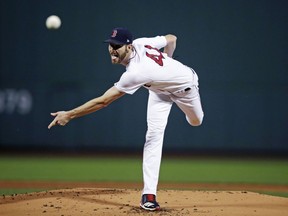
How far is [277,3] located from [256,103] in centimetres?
258

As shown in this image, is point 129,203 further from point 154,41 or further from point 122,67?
point 122,67

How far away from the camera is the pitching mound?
17.9ft

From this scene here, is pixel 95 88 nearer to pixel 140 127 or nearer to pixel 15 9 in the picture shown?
pixel 140 127

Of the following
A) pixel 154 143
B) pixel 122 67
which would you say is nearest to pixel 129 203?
pixel 154 143

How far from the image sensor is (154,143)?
5680mm

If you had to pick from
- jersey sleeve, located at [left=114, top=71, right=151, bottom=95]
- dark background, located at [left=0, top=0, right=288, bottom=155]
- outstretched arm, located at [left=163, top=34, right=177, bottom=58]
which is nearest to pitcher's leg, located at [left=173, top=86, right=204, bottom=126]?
outstretched arm, located at [left=163, top=34, right=177, bottom=58]

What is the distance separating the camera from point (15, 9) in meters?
13.4

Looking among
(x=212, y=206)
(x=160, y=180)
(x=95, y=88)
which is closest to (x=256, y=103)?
(x=95, y=88)

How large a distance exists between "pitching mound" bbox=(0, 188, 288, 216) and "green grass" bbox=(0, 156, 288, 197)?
147 centimetres

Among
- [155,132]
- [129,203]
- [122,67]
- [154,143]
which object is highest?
[122,67]

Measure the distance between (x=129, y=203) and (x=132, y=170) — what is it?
4.13 meters

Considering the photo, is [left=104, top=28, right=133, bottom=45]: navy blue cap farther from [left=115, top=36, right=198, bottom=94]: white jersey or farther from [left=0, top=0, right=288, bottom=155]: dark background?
[left=0, top=0, right=288, bottom=155]: dark background

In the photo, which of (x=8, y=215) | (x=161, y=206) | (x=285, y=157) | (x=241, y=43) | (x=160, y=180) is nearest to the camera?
(x=8, y=215)

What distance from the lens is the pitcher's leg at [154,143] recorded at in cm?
561
